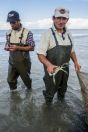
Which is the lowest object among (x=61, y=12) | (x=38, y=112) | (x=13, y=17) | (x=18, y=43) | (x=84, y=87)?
(x=38, y=112)

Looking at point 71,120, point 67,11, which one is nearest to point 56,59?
point 67,11

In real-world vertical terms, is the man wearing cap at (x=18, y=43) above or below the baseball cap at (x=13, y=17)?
below

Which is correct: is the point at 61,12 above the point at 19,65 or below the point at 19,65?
above

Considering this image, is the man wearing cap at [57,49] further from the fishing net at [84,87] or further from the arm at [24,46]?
the arm at [24,46]

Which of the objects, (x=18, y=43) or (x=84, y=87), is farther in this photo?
(x=18, y=43)

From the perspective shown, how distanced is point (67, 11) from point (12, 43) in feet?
6.65

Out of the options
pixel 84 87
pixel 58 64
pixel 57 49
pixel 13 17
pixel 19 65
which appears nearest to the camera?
pixel 84 87

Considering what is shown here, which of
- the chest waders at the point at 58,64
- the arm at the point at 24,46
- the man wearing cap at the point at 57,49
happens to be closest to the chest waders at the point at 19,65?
the arm at the point at 24,46

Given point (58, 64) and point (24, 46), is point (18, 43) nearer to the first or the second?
point (24, 46)

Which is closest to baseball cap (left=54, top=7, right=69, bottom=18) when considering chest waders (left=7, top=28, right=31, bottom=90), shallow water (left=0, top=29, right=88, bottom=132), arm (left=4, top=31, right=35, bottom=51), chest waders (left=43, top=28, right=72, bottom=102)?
chest waders (left=43, top=28, right=72, bottom=102)

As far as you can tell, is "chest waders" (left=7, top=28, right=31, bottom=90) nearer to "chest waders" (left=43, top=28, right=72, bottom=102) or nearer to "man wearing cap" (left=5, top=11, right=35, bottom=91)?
"man wearing cap" (left=5, top=11, right=35, bottom=91)

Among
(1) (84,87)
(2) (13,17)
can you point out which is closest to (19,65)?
(2) (13,17)

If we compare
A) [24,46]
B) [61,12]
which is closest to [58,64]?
[61,12]

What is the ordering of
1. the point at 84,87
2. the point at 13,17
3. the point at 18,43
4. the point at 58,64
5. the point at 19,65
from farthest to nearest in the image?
1. the point at 19,65
2. the point at 18,43
3. the point at 13,17
4. the point at 58,64
5. the point at 84,87
